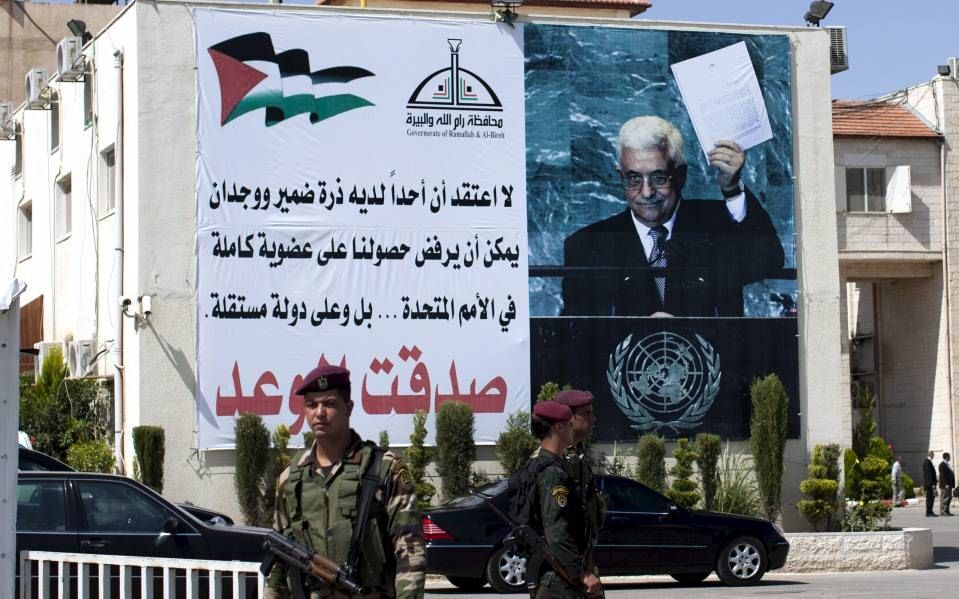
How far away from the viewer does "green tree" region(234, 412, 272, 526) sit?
20125 mm

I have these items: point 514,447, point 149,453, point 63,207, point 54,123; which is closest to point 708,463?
point 514,447

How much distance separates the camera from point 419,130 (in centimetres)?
2159

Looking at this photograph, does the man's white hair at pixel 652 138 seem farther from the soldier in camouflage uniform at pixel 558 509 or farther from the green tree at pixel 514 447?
the soldier in camouflage uniform at pixel 558 509

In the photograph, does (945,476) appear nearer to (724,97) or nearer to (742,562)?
(724,97)

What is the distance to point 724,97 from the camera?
75.4ft

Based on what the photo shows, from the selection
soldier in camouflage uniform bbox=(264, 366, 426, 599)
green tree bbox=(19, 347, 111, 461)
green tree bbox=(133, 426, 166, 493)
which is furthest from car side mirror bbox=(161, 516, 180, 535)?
green tree bbox=(19, 347, 111, 461)

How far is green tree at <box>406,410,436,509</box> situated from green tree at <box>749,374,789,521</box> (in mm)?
5069

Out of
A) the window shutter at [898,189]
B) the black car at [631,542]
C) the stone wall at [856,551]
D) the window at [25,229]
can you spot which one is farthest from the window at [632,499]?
the window shutter at [898,189]

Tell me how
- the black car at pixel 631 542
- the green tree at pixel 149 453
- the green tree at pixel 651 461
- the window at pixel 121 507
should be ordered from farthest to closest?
the green tree at pixel 651 461
the green tree at pixel 149 453
the black car at pixel 631 542
the window at pixel 121 507

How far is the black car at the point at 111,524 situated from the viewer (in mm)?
12188

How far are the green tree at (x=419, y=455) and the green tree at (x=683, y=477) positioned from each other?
3591 mm

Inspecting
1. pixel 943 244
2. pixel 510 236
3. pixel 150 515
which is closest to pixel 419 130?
pixel 510 236

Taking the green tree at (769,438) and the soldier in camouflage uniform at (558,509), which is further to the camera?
the green tree at (769,438)

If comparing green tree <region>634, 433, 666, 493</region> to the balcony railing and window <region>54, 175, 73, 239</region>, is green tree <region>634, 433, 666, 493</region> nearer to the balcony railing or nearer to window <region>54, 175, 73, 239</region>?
window <region>54, 175, 73, 239</region>
